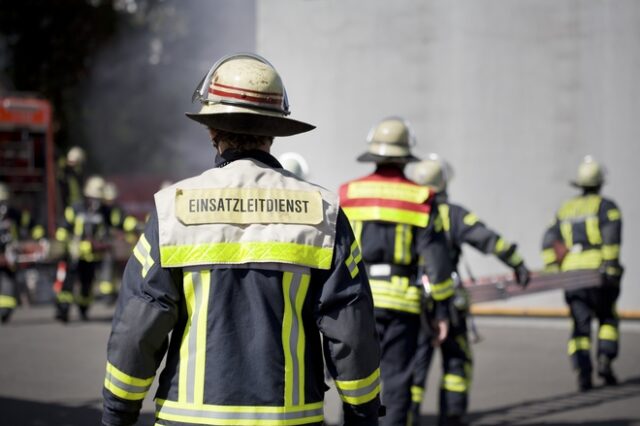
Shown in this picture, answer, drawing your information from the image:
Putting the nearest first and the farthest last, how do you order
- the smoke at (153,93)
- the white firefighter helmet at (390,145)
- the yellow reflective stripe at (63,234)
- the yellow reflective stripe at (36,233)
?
the white firefighter helmet at (390,145), the yellow reflective stripe at (63,234), the yellow reflective stripe at (36,233), the smoke at (153,93)

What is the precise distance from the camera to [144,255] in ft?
9.59

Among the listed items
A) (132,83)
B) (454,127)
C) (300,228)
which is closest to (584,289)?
(454,127)

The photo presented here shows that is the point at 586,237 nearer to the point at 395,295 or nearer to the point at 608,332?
the point at 608,332

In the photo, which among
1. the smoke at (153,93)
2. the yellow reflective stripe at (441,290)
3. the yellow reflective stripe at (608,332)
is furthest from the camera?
the smoke at (153,93)

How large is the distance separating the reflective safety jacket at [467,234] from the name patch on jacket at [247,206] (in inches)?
164

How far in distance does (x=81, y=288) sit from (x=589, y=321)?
706cm

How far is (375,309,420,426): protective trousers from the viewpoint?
5.37 metres

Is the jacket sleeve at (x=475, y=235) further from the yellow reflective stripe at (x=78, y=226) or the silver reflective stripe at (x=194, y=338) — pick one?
the yellow reflective stripe at (x=78, y=226)

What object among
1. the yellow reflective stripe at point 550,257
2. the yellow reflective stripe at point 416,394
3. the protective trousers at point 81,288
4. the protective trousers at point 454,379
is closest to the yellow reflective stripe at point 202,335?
the yellow reflective stripe at point 416,394

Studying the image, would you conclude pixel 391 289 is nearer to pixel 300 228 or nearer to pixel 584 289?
pixel 300 228

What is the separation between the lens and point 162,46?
35.4m

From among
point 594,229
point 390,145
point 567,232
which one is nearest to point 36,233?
point 567,232

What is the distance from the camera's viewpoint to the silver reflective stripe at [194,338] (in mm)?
2896

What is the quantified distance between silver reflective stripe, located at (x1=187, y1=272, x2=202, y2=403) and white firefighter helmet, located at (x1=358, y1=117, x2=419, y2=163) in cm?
294
